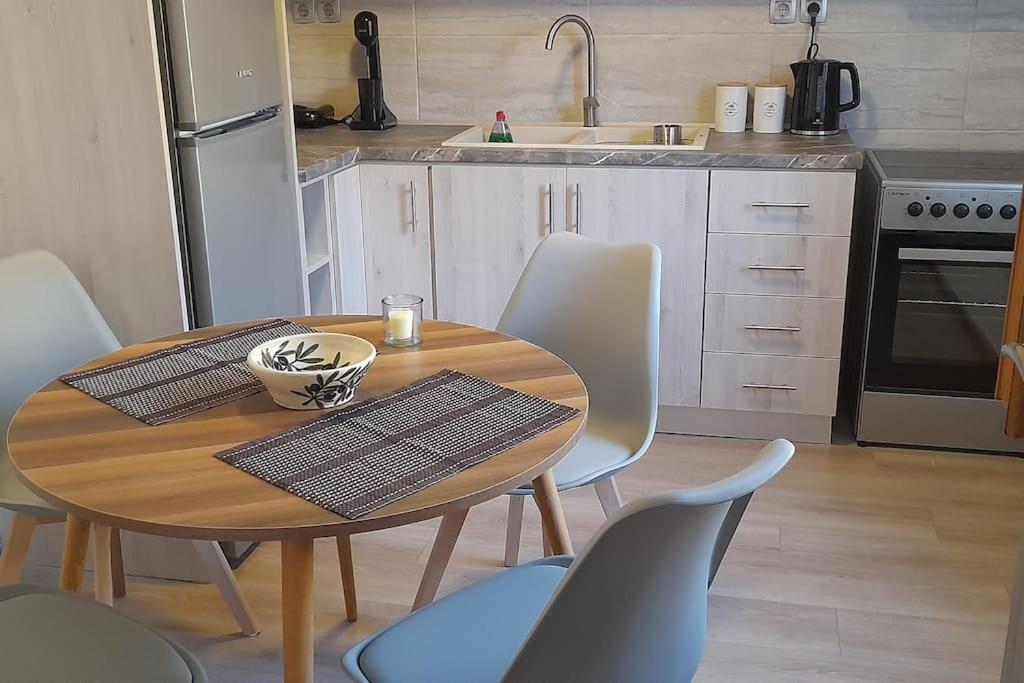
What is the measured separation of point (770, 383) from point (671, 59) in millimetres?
1152

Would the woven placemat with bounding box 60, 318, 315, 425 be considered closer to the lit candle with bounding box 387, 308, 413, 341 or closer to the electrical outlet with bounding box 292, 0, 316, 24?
the lit candle with bounding box 387, 308, 413, 341

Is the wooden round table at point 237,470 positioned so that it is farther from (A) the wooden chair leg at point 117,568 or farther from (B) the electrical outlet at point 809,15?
(B) the electrical outlet at point 809,15

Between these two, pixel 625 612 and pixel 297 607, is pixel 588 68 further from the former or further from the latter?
pixel 625 612

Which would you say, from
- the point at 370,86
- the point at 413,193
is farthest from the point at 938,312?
the point at 370,86

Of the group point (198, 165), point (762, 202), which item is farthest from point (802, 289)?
point (198, 165)

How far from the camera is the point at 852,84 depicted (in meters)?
3.26

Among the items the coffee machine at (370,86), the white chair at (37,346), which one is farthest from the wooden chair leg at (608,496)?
the coffee machine at (370,86)

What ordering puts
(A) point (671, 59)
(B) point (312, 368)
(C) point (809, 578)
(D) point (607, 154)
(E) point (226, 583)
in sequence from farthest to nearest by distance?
(A) point (671, 59), (D) point (607, 154), (C) point (809, 578), (E) point (226, 583), (B) point (312, 368)

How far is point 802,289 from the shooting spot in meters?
3.11

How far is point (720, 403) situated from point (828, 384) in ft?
1.09

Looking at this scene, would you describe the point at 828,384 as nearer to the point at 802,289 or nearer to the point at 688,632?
the point at 802,289

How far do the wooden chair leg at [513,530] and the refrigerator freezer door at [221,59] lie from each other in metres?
1.13

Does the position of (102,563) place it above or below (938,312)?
below

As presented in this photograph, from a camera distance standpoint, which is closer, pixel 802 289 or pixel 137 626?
pixel 137 626
